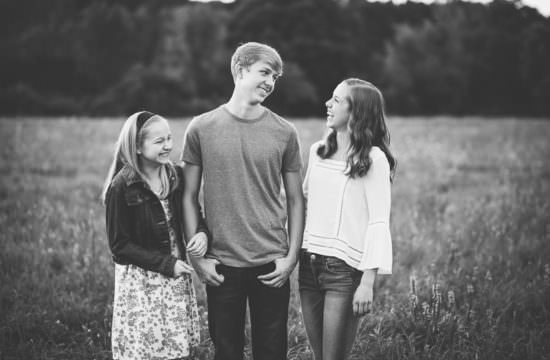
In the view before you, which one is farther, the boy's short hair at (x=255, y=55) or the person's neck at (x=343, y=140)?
the person's neck at (x=343, y=140)

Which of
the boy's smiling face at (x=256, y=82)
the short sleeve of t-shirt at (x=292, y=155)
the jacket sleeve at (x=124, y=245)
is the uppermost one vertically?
the boy's smiling face at (x=256, y=82)

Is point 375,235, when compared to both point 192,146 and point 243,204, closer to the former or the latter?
point 243,204

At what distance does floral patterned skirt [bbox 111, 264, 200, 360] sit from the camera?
2984mm

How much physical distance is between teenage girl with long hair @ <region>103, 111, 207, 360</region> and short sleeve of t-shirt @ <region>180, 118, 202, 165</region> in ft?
0.46

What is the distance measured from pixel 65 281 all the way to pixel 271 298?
2662 mm

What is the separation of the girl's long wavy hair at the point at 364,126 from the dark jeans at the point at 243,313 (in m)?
0.81

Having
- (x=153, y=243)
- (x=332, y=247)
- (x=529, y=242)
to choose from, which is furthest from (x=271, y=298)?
(x=529, y=242)

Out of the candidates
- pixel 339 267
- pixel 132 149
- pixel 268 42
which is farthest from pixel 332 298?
pixel 268 42

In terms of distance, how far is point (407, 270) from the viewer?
17.2 ft

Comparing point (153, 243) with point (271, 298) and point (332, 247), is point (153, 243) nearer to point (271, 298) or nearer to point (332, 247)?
point (271, 298)

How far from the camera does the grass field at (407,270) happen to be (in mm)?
3861

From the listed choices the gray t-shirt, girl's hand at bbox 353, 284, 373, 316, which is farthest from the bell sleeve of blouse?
the gray t-shirt

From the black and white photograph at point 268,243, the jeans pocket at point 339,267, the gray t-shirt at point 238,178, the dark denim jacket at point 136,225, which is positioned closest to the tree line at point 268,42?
the black and white photograph at point 268,243

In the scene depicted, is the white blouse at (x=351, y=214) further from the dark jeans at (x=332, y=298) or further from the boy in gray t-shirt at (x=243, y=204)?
the boy in gray t-shirt at (x=243, y=204)
